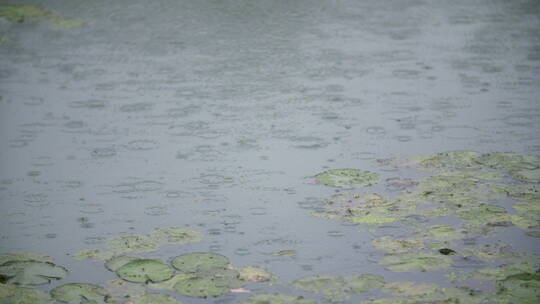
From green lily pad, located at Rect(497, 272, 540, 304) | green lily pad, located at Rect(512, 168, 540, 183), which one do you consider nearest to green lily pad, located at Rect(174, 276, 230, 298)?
green lily pad, located at Rect(497, 272, 540, 304)

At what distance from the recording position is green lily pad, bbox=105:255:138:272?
2146mm

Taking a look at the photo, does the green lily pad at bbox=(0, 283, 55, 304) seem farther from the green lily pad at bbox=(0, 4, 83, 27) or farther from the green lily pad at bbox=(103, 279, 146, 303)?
the green lily pad at bbox=(0, 4, 83, 27)

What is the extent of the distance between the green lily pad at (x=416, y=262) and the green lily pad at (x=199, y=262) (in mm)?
458

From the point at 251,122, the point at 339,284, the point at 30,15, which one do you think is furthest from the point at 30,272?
the point at 30,15

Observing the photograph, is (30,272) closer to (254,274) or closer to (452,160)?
(254,274)

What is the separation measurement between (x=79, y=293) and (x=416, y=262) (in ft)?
3.03

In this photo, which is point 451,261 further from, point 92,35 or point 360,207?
point 92,35

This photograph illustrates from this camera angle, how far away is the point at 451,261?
6.99ft

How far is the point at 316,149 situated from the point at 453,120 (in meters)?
0.70

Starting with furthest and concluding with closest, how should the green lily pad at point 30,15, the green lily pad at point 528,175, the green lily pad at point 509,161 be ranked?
the green lily pad at point 30,15, the green lily pad at point 509,161, the green lily pad at point 528,175

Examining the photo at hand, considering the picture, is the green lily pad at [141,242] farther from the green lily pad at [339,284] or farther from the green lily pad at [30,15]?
the green lily pad at [30,15]

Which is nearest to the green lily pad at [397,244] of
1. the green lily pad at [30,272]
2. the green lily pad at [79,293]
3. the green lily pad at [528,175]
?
the green lily pad at [528,175]

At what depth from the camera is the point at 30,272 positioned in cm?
212

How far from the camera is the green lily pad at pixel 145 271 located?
2.06 metres
